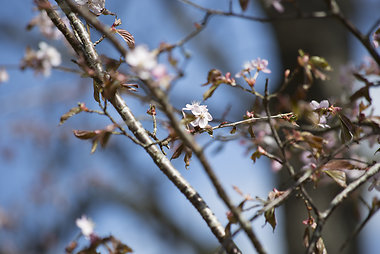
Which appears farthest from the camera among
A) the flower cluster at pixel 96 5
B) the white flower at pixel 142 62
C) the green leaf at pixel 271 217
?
the flower cluster at pixel 96 5

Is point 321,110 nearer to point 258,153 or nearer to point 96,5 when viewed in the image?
point 258,153

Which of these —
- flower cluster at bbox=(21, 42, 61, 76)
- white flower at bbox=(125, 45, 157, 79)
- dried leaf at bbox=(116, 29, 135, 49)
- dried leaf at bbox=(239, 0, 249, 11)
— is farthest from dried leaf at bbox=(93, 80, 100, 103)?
flower cluster at bbox=(21, 42, 61, 76)

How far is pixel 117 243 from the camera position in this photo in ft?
2.14

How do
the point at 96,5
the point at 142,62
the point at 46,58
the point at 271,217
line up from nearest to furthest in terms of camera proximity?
1. the point at 142,62
2. the point at 271,217
3. the point at 96,5
4. the point at 46,58

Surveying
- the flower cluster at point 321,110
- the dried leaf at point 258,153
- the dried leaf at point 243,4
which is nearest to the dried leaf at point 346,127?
the flower cluster at point 321,110

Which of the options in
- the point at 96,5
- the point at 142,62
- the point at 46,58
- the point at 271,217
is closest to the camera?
the point at 142,62

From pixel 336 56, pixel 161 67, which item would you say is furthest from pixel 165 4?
pixel 161 67

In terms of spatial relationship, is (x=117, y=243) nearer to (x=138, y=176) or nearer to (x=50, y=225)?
(x=138, y=176)

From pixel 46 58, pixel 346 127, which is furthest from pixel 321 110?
pixel 46 58

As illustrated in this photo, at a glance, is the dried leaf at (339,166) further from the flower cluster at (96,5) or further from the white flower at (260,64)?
the flower cluster at (96,5)

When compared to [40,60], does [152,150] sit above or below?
below

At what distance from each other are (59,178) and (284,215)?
383 cm

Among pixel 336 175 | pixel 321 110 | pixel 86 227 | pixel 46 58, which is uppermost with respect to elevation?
pixel 46 58

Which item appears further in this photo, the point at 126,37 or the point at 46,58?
the point at 46,58
